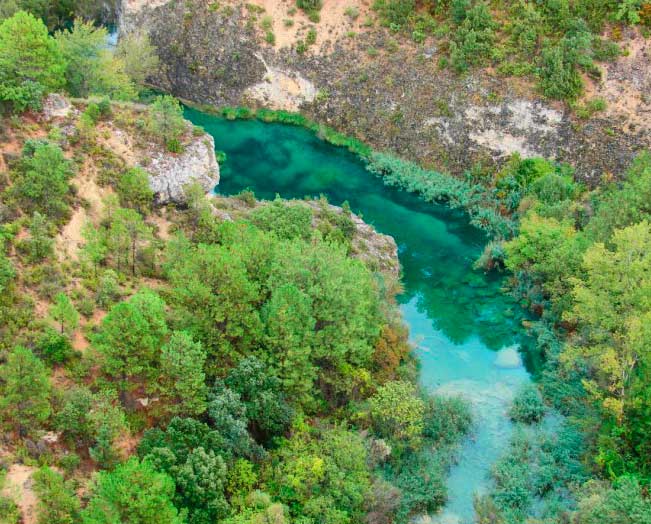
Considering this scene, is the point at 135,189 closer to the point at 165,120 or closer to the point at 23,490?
the point at 165,120

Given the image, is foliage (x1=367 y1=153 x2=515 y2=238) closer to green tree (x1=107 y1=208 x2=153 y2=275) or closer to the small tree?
the small tree

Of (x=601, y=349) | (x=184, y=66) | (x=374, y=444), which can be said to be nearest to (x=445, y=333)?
(x=601, y=349)

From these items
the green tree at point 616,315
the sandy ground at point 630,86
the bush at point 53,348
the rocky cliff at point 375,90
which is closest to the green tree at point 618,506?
the green tree at point 616,315

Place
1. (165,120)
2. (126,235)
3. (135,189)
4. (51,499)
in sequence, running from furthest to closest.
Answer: (165,120) < (135,189) < (126,235) < (51,499)

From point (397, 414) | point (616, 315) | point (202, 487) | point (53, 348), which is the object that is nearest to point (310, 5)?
point (616, 315)

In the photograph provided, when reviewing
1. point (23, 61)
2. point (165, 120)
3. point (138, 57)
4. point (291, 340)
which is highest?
point (23, 61)

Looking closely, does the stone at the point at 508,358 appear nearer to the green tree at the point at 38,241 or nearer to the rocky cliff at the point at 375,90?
the rocky cliff at the point at 375,90

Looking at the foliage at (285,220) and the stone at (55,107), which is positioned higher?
the stone at (55,107)
